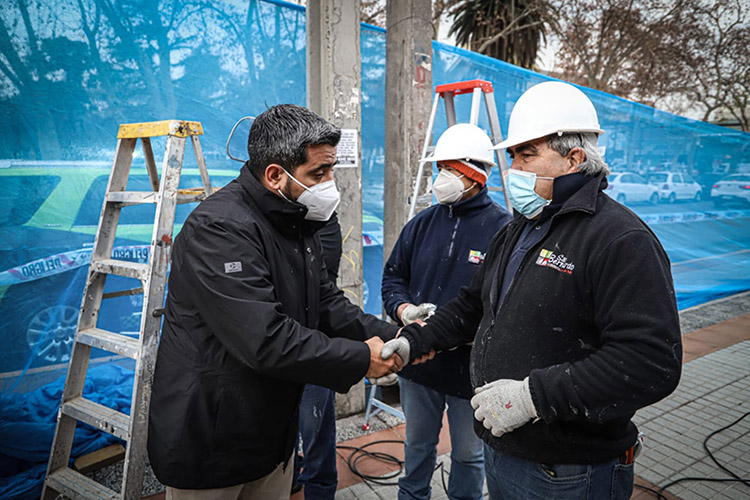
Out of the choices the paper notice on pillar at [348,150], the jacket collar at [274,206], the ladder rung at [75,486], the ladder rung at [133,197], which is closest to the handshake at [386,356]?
the jacket collar at [274,206]

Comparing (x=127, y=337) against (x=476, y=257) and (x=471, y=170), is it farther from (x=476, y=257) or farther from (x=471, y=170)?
(x=471, y=170)

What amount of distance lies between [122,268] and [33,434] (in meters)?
1.40

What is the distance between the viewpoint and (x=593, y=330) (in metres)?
1.50

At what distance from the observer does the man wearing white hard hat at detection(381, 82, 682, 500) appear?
4.41 ft

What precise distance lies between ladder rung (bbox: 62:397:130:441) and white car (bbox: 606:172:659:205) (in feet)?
21.5

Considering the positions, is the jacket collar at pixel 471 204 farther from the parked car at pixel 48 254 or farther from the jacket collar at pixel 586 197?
the parked car at pixel 48 254

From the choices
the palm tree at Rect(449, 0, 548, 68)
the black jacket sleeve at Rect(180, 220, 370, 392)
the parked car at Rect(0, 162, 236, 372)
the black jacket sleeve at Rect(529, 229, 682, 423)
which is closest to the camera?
the black jacket sleeve at Rect(529, 229, 682, 423)

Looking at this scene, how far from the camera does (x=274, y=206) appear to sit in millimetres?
1806

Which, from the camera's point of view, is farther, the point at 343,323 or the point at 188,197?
the point at 188,197

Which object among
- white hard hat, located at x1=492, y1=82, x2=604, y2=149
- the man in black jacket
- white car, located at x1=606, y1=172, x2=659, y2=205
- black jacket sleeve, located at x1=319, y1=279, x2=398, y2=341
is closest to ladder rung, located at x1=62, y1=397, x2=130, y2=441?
the man in black jacket

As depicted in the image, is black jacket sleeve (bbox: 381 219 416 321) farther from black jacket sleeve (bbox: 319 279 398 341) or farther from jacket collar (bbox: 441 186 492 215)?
black jacket sleeve (bbox: 319 279 398 341)

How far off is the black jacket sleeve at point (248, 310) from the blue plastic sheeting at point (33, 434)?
7.07 feet

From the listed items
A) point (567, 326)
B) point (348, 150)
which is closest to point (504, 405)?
point (567, 326)

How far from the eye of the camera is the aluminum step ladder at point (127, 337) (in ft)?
7.89
